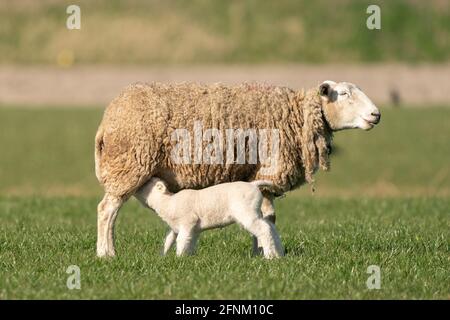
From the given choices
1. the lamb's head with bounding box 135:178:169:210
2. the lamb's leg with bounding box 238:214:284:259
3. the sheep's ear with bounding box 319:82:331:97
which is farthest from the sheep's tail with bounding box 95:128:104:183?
the sheep's ear with bounding box 319:82:331:97

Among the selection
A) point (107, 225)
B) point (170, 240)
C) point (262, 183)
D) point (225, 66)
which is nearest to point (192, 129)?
point (262, 183)

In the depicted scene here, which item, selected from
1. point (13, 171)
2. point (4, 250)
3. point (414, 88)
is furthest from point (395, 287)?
point (414, 88)

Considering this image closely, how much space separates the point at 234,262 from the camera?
973cm

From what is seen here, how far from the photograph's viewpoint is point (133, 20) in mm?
45281

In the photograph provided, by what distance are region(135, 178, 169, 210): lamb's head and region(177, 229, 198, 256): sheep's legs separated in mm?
387

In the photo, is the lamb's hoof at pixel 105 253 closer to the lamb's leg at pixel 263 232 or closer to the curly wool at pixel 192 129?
the curly wool at pixel 192 129

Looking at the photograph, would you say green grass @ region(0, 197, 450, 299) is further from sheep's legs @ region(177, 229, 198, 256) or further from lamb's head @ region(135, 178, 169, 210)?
lamb's head @ region(135, 178, 169, 210)

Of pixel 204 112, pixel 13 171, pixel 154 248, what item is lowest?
pixel 13 171

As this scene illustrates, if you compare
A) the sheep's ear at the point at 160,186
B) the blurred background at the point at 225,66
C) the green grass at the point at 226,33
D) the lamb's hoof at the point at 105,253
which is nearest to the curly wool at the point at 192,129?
the sheep's ear at the point at 160,186

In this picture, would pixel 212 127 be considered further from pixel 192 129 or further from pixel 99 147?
pixel 99 147

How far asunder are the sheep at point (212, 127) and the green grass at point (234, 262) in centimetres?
64

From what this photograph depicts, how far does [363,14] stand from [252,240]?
33855mm
